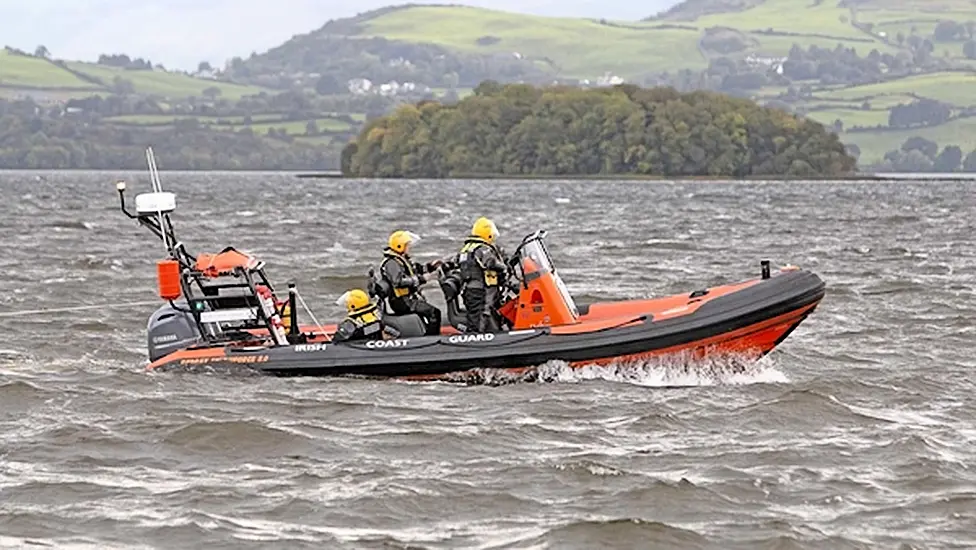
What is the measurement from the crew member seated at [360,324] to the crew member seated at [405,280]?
0.60ft

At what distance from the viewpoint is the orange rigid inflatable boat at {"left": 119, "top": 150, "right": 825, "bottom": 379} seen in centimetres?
1595

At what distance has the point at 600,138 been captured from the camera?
143 metres

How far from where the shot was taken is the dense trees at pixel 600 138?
14112 centimetres

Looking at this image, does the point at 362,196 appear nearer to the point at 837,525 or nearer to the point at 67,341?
the point at 67,341

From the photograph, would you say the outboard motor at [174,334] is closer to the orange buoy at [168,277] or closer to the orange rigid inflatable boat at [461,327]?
the orange rigid inflatable boat at [461,327]

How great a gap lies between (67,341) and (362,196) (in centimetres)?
6929

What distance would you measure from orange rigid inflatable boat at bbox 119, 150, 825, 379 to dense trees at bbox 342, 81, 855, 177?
406ft

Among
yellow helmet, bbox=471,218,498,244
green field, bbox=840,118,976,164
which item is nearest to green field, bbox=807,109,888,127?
green field, bbox=840,118,976,164

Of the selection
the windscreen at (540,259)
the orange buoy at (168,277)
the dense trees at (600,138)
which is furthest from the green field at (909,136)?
the orange buoy at (168,277)

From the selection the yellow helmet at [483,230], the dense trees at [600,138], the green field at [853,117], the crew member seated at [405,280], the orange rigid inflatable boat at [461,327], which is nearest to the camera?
the orange rigid inflatable boat at [461,327]

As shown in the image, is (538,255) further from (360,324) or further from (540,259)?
(360,324)

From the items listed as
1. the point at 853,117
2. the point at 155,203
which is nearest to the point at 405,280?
the point at 155,203

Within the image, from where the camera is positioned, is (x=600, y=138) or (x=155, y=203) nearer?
(x=155, y=203)

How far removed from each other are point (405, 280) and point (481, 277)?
2.29 ft
